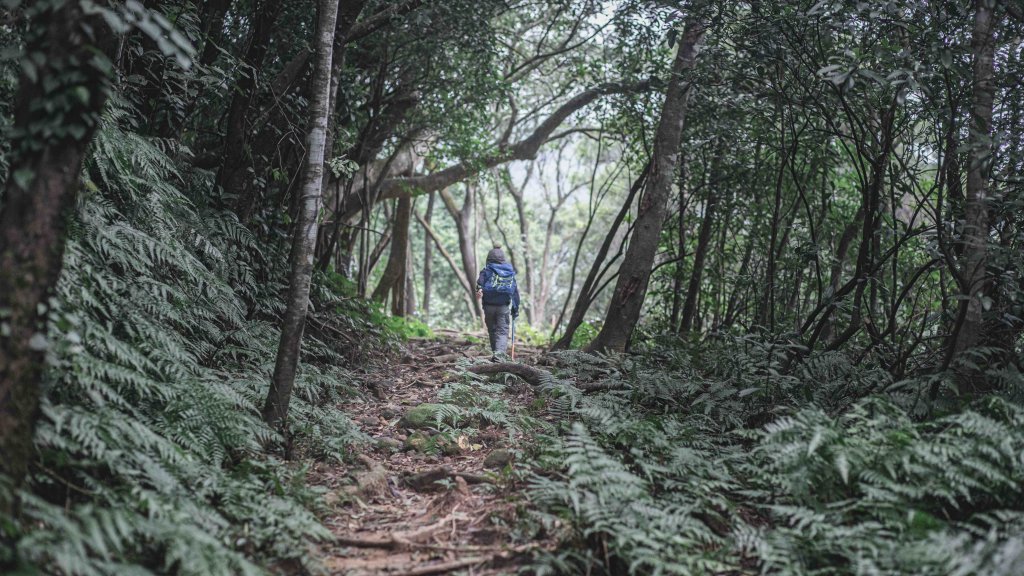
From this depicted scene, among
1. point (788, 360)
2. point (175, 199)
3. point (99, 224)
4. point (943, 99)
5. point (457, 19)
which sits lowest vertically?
point (788, 360)

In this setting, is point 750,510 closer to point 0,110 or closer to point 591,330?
point 0,110

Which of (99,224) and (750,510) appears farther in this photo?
(99,224)

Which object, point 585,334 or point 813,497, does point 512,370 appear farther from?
point 585,334

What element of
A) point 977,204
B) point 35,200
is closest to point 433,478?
point 35,200

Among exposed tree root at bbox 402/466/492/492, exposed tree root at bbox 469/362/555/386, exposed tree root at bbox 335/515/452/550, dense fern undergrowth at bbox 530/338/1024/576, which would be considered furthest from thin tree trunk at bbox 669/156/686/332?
exposed tree root at bbox 335/515/452/550

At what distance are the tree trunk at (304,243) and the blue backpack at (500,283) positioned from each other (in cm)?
621

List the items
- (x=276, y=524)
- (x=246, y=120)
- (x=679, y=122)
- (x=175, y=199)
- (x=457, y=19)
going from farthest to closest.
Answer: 1. (x=457, y=19)
2. (x=679, y=122)
3. (x=246, y=120)
4. (x=175, y=199)
5. (x=276, y=524)

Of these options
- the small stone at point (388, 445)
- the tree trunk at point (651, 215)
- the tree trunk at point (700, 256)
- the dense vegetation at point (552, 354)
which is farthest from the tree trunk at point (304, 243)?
the tree trunk at point (700, 256)

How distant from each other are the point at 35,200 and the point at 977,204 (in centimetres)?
553

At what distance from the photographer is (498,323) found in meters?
11.3

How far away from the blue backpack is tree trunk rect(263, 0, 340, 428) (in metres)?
6.21

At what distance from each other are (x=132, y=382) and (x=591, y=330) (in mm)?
10417

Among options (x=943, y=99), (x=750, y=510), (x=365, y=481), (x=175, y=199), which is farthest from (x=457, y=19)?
(x=750, y=510)

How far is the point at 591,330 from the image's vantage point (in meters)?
13.5
